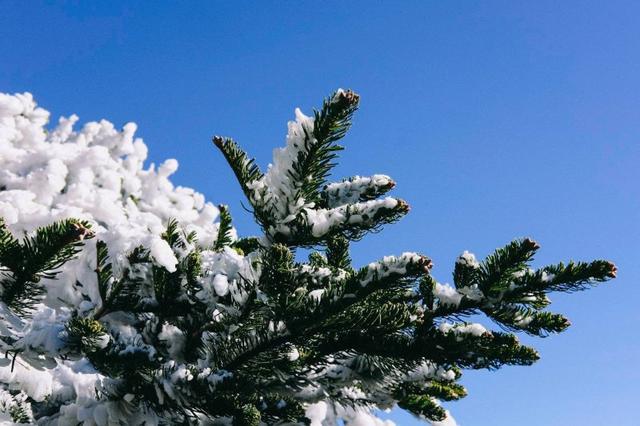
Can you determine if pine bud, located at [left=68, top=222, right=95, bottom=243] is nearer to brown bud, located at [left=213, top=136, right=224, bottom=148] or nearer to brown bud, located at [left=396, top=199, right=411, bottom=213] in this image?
brown bud, located at [left=213, top=136, right=224, bottom=148]

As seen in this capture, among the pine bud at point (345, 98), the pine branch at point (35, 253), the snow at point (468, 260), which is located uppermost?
the pine bud at point (345, 98)

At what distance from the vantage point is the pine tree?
6.48 feet

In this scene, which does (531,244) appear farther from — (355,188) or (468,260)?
(355,188)

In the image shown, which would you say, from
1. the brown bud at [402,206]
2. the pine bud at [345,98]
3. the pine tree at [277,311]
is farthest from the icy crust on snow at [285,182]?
the brown bud at [402,206]

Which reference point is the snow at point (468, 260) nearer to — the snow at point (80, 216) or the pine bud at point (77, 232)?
the snow at point (80, 216)

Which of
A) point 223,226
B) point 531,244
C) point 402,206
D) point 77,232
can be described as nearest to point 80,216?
point 223,226

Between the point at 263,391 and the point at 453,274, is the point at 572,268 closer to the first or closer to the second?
the point at 453,274

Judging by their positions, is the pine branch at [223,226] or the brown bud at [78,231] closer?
the brown bud at [78,231]

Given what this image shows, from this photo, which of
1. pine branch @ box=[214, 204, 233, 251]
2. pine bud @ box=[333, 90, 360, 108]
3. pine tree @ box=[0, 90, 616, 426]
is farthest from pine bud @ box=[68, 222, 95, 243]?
pine branch @ box=[214, 204, 233, 251]

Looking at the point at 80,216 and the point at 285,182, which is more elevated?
the point at 80,216

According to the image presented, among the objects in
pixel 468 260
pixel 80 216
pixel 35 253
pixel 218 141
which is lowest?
pixel 35 253

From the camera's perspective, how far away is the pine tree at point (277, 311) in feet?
6.48

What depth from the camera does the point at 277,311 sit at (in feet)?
6.68

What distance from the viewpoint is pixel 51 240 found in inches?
68.1
